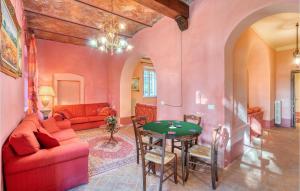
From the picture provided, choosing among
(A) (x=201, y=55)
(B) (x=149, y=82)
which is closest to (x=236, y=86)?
(A) (x=201, y=55)

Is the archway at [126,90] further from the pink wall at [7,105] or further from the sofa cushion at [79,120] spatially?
the pink wall at [7,105]

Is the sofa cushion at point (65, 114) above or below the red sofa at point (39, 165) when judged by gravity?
above

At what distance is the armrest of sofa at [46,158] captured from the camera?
197 centimetres

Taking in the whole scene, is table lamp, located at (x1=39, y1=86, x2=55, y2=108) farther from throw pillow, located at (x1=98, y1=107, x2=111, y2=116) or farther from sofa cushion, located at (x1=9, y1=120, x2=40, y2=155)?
sofa cushion, located at (x1=9, y1=120, x2=40, y2=155)

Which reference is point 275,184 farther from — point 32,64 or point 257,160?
point 32,64

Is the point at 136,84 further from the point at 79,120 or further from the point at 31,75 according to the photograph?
the point at 31,75

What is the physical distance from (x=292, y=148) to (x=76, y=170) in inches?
196

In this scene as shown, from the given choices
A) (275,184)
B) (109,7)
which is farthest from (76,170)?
(109,7)

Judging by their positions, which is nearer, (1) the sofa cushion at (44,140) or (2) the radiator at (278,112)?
(1) the sofa cushion at (44,140)

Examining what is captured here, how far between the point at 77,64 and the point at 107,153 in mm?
4328

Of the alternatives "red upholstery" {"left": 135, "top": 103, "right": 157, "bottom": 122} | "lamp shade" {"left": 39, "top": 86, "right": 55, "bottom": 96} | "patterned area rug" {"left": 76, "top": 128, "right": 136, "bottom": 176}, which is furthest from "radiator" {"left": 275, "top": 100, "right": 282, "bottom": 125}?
"lamp shade" {"left": 39, "top": 86, "right": 55, "bottom": 96}

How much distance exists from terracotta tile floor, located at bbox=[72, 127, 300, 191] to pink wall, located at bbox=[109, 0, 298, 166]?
1.46 feet

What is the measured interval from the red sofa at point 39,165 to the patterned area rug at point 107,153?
0.50 m

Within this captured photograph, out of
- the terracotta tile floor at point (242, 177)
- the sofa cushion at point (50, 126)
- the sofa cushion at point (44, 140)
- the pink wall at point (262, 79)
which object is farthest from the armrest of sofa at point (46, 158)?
the pink wall at point (262, 79)
